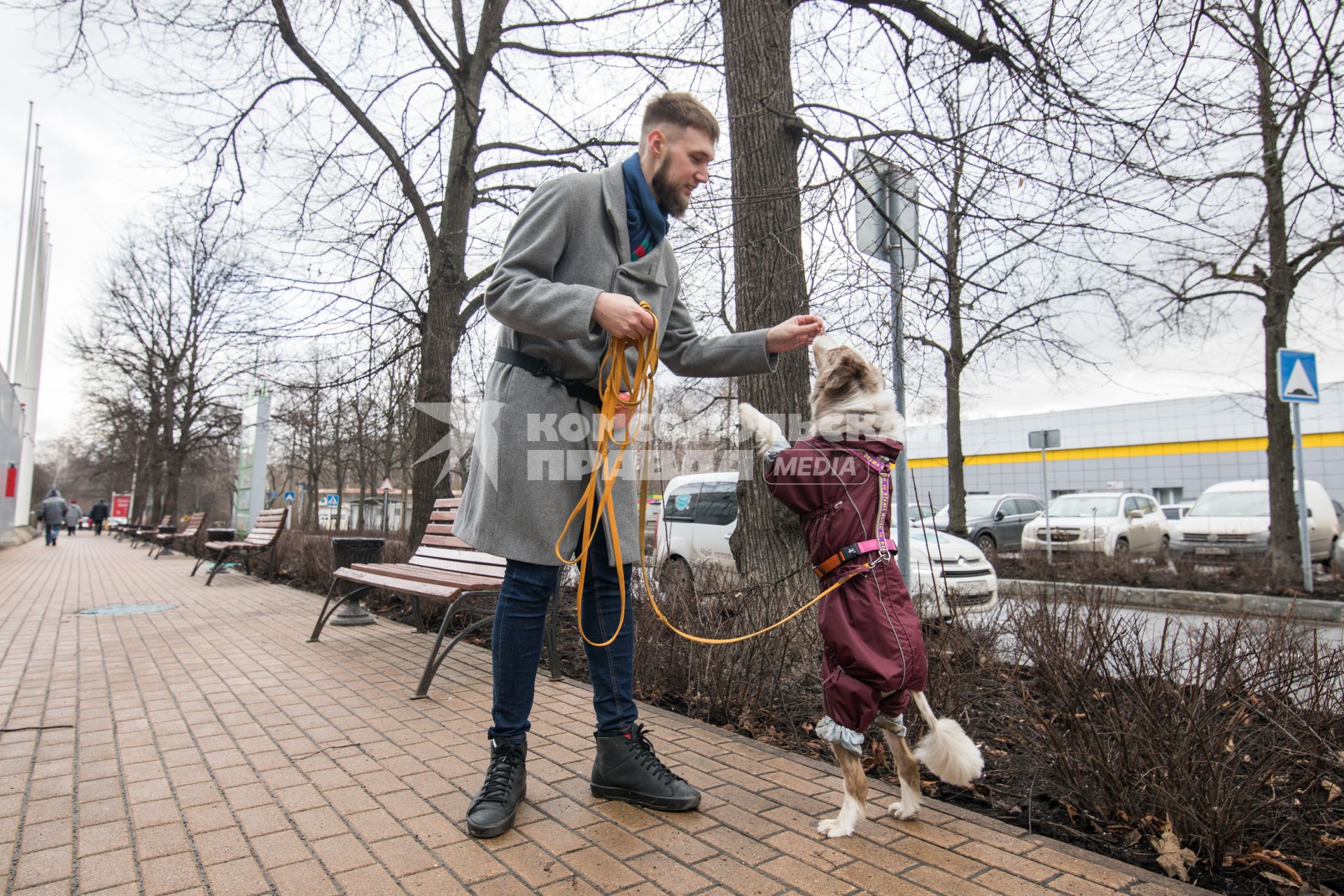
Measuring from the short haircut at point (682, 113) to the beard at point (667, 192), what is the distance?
115mm

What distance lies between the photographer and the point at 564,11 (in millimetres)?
8906

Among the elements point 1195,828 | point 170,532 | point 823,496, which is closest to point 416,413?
point 823,496

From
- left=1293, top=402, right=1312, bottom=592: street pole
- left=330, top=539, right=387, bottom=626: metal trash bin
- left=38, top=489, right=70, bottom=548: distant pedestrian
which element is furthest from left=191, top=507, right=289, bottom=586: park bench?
left=38, top=489, right=70, bottom=548: distant pedestrian

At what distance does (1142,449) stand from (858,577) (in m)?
48.4

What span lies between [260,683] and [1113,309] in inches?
233

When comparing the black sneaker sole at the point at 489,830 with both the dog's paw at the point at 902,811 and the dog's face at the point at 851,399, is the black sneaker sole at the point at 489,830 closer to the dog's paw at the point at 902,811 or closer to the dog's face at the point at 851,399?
the dog's paw at the point at 902,811

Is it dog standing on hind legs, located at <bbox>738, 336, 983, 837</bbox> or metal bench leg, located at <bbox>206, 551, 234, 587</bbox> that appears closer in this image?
dog standing on hind legs, located at <bbox>738, 336, 983, 837</bbox>

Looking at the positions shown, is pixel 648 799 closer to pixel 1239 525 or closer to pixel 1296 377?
pixel 1296 377

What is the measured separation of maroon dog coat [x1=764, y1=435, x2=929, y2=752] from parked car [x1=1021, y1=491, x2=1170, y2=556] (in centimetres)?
1328

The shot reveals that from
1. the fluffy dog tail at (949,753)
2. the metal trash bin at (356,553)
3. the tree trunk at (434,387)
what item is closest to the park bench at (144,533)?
the tree trunk at (434,387)

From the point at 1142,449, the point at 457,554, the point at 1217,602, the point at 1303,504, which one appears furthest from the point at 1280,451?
A: the point at 1142,449

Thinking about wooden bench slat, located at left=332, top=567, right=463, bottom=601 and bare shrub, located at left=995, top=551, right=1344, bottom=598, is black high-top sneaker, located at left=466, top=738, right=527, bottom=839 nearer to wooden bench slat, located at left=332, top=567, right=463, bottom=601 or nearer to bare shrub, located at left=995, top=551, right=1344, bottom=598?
wooden bench slat, located at left=332, top=567, right=463, bottom=601

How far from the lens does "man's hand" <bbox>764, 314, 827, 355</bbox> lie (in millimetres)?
2428

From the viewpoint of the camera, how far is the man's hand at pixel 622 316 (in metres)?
2.13
